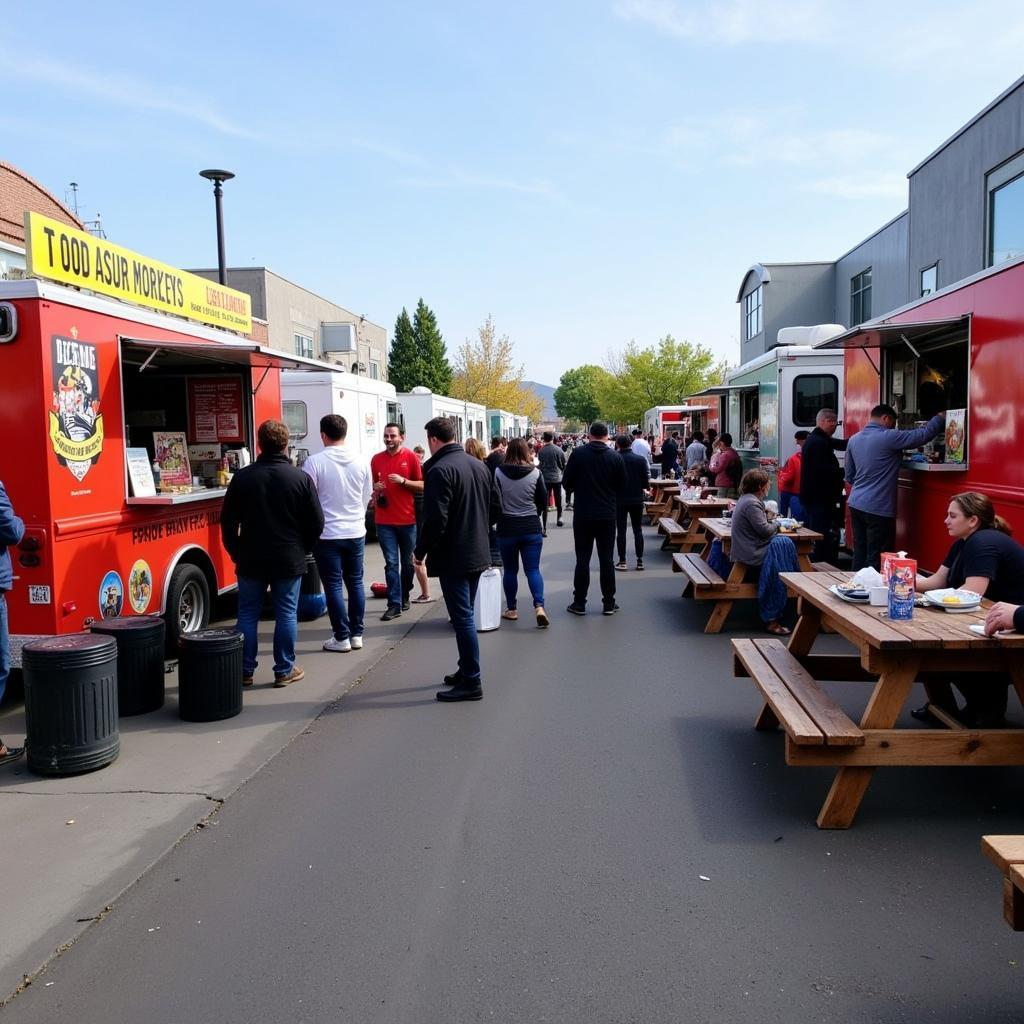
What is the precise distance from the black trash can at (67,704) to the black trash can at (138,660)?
82cm

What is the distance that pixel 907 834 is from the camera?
4.12 m

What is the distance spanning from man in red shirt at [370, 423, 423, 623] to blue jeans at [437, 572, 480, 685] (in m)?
2.67

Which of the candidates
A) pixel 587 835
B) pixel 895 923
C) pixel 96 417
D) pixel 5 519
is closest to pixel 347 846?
pixel 587 835

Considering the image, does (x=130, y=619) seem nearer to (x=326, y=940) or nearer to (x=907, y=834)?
(x=326, y=940)

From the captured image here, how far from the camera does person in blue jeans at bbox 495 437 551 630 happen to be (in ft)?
29.6

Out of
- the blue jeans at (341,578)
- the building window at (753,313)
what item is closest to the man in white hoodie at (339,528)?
the blue jeans at (341,578)

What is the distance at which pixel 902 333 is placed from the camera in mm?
9109

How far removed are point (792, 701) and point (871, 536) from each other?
4971 mm

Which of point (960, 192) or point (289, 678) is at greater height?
point (960, 192)

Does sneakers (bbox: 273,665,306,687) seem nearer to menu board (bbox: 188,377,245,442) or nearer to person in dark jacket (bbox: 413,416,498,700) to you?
person in dark jacket (bbox: 413,416,498,700)

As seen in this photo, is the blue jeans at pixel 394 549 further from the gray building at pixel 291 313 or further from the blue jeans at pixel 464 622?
the gray building at pixel 291 313

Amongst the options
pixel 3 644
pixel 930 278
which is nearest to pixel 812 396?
pixel 930 278

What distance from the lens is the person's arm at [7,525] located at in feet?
16.8

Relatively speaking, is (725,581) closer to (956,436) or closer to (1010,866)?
(956,436)
